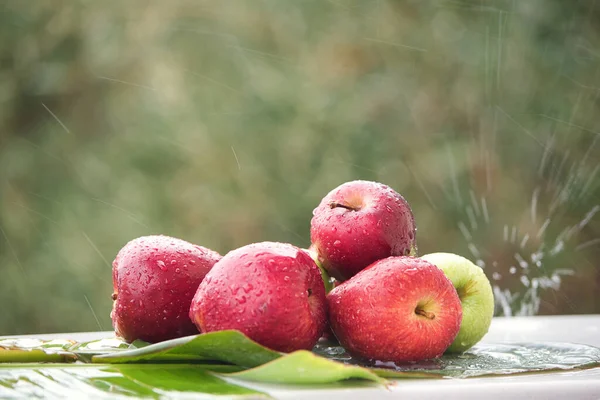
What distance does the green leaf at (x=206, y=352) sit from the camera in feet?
2.15

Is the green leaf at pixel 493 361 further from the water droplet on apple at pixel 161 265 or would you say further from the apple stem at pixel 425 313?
the water droplet on apple at pixel 161 265

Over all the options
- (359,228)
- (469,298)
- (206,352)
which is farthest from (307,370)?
(469,298)

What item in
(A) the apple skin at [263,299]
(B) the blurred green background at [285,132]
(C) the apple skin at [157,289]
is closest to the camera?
(A) the apple skin at [263,299]

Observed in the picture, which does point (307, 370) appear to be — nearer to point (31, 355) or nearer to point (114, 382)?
point (114, 382)

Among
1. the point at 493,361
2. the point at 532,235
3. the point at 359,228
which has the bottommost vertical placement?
the point at 532,235

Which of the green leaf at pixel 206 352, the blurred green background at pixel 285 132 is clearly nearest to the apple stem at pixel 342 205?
the green leaf at pixel 206 352

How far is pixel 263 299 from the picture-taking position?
2.35 feet

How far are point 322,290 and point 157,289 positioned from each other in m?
0.18

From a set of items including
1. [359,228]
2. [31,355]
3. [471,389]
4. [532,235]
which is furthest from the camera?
[532,235]

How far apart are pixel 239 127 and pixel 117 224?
0.62 meters

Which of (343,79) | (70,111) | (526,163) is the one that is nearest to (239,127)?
(343,79)

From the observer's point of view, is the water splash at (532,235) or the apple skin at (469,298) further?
the water splash at (532,235)

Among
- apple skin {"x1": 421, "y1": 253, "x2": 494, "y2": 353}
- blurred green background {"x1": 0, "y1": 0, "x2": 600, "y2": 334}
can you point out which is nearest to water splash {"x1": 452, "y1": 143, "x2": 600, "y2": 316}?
blurred green background {"x1": 0, "y1": 0, "x2": 600, "y2": 334}

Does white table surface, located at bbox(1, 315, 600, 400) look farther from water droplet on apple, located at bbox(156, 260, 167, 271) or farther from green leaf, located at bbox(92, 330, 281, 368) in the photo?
water droplet on apple, located at bbox(156, 260, 167, 271)
